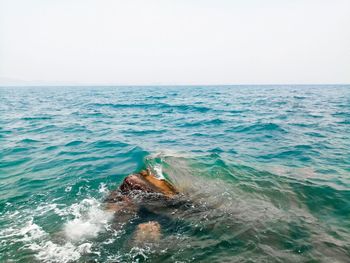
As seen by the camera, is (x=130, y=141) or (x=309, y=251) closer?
(x=309, y=251)

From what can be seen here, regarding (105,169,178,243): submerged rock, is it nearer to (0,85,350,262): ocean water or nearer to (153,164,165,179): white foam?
(0,85,350,262): ocean water

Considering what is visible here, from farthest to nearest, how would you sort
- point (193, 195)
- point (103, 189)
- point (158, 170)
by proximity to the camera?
point (158, 170) → point (103, 189) → point (193, 195)

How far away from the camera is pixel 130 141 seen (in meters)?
20.0

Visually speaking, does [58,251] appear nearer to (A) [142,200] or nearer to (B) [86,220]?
(B) [86,220]

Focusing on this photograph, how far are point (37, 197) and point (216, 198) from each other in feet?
24.3

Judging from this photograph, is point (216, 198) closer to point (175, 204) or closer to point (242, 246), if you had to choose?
point (175, 204)

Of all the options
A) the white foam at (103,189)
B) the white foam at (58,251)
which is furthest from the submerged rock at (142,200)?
the white foam at (58,251)

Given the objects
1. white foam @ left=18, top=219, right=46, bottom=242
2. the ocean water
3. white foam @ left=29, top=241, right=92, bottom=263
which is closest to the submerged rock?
the ocean water

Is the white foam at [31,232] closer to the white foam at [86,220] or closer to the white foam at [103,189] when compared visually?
the white foam at [86,220]

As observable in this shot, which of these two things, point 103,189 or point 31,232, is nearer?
point 31,232

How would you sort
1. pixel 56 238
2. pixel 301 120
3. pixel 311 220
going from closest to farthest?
pixel 56 238
pixel 311 220
pixel 301 120

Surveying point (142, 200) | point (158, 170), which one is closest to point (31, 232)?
point (142, 200)

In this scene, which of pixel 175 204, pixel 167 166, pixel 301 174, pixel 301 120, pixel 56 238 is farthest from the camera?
pixel 301 120

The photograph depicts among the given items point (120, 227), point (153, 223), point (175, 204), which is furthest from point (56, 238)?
point (175, 204)
